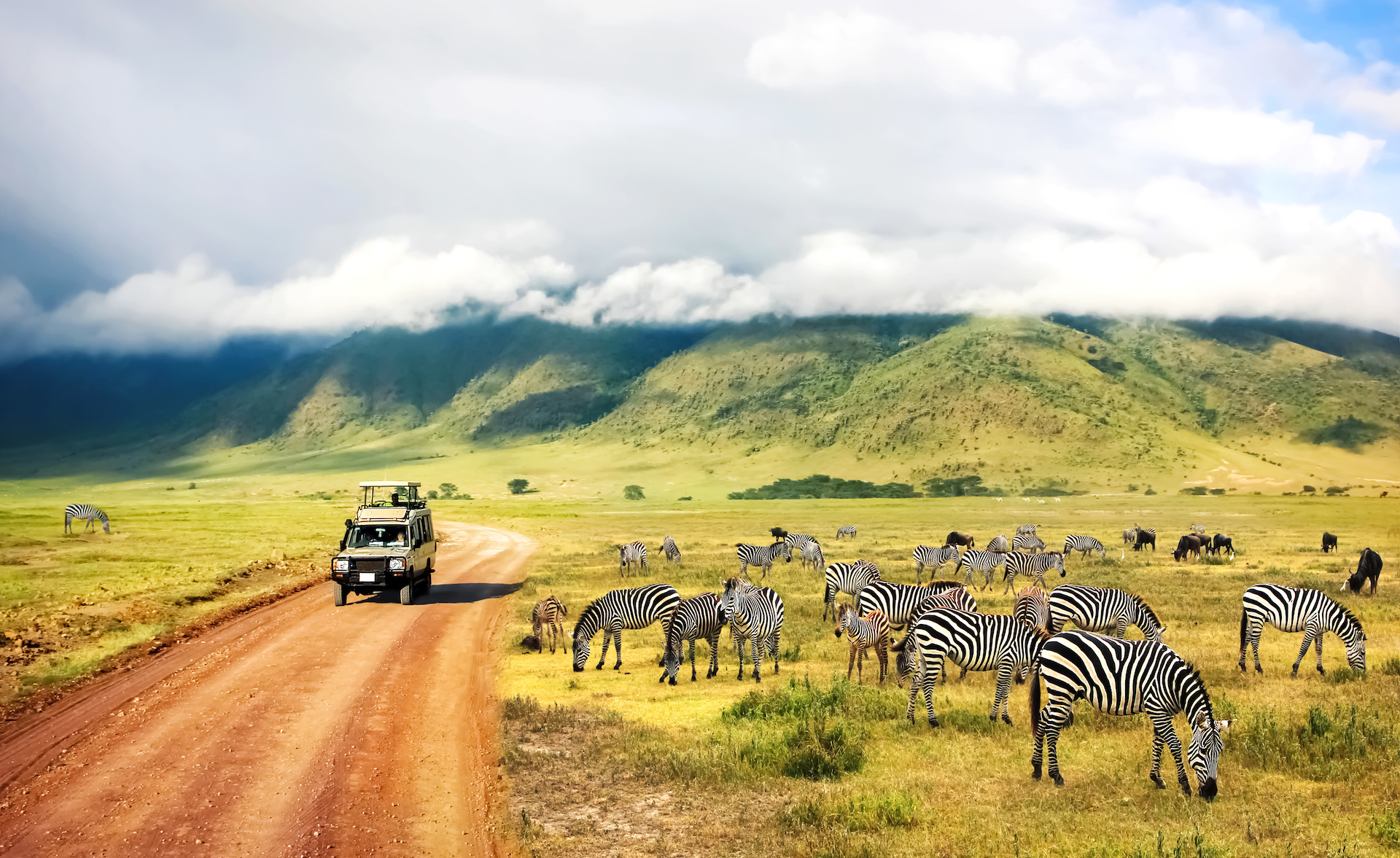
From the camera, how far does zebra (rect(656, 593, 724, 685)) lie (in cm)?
2161

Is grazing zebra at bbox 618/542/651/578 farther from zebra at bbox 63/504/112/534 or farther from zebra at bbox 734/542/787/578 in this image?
zebra at bbox 63/504/112/534

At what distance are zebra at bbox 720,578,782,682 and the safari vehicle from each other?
15.4 metres

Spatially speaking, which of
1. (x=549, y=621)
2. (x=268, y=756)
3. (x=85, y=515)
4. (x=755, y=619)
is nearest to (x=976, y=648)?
(x=755, y=619)

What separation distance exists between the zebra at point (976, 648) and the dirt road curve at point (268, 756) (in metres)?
8.49

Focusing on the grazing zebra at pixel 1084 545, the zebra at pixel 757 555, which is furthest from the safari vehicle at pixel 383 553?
the grazing zebra at pixel 1084 545

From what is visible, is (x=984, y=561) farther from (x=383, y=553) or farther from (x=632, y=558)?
(x=383, y=553)

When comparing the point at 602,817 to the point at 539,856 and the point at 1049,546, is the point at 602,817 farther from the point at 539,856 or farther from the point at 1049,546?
the point at 1049,546

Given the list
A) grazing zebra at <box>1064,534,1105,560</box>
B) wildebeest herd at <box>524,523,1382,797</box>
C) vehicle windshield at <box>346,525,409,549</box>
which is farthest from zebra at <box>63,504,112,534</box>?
grazing zebra at <box>1064,534,1105,560</box>

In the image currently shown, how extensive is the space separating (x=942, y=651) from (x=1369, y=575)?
2638cm

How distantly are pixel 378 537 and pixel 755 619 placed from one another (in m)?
18.1

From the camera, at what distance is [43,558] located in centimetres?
4791

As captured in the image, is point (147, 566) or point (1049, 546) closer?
point (147, 566)

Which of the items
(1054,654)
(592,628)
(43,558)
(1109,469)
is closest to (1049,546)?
(592,628)

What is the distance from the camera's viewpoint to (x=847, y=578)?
30.6 m
